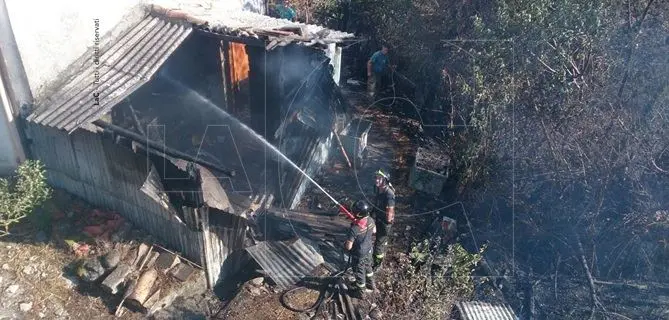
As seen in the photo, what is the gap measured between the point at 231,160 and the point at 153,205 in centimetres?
286

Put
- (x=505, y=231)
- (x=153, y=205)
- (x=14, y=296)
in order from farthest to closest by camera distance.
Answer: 1. (x=505, y=231)
2. (x=153, y=205)
3. (x=14, y=296)

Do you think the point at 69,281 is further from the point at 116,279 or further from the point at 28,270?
the point at 116,279

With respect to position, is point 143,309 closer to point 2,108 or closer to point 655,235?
point 2,108

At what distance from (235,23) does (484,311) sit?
707 centimetres

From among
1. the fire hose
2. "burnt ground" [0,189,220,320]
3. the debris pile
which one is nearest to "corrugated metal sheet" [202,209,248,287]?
the debris pile

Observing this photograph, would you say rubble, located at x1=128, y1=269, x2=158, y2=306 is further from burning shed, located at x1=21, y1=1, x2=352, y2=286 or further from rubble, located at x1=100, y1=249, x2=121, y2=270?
burning shed, located at x1=21, y1=1, x2=352, y2=286

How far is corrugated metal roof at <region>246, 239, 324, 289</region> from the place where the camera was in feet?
23.6

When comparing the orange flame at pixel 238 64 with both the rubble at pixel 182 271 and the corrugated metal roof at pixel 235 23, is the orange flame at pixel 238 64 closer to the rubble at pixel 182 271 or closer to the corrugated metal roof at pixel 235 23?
the corrugated metal roof at pixel 235 23

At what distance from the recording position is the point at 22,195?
270 inches

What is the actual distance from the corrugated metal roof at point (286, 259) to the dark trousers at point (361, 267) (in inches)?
27.8

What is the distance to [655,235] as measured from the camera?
312 inches

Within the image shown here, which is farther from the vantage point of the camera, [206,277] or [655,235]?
[655,235]

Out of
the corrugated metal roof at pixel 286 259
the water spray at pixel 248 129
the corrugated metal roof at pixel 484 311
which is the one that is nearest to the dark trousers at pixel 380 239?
the corrugated metal roof at pixel 286 259

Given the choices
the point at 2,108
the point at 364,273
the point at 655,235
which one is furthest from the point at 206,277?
the point at 655,235
